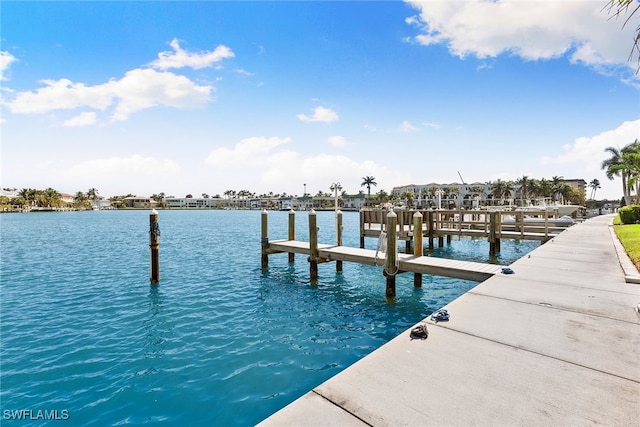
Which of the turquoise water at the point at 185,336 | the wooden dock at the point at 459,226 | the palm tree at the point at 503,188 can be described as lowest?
the turquoise water at the point at 185,336

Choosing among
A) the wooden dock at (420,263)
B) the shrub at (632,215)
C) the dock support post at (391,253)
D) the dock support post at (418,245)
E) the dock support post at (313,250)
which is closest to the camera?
the wooden dock at (420,263)

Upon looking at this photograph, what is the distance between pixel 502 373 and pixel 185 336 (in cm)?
774

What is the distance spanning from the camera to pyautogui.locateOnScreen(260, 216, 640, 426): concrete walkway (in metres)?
3.14

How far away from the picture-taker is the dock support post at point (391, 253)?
11.3 metres

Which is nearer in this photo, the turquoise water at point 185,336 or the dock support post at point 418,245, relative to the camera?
the turquoise water at point 185,336

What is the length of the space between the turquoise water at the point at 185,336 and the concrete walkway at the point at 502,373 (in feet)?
9.23

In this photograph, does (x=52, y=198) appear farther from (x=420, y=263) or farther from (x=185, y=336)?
(x=420, y=263)

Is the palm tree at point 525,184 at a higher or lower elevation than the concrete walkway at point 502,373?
higher

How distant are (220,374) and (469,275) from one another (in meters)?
7.28

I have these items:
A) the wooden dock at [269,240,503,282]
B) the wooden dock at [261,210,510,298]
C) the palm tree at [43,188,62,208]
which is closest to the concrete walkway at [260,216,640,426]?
the wooden dock at [269,240,503,282]

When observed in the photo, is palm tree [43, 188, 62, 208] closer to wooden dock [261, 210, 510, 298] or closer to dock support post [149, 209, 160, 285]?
dock support post [149, 209, 160, 285]

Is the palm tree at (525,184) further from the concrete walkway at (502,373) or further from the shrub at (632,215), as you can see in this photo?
the concrete walkway at (502,373)

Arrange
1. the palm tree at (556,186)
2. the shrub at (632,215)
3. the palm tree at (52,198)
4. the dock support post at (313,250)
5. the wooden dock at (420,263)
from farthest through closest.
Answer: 1. the palm tree at (52,198)
2. the palm tree at (556,186)
3. the shrub at (632,215)
4. the dock support post at (313,250)
5. the wooden dock at (420,263)

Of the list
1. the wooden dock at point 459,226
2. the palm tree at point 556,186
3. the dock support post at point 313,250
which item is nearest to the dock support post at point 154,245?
the dock support post at point 313,250
